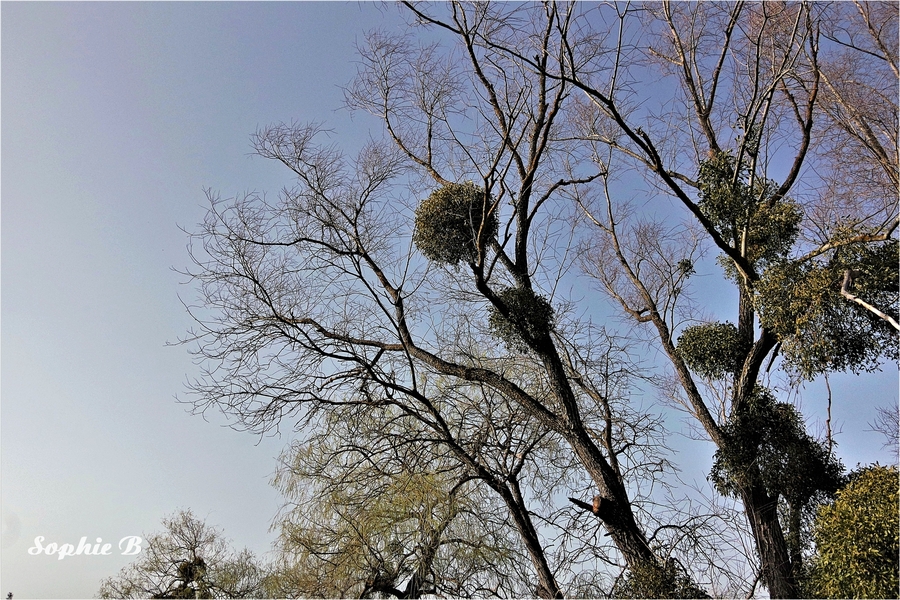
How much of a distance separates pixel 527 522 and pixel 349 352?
8.52ft

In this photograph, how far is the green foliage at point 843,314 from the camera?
5.50 metres

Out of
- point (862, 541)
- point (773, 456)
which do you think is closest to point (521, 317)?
point (773, 456)

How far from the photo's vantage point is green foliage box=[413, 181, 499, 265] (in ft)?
22.0

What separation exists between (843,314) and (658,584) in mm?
2922

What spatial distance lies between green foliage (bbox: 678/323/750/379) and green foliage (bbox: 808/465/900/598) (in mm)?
2352

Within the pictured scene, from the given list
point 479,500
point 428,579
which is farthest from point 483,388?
point 428,579

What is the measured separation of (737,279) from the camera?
7.72 metres

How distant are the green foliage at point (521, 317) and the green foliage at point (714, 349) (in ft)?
6.44

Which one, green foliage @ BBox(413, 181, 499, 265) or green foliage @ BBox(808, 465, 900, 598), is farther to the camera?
green foliage @ BBox(413, 181, 499, 265)

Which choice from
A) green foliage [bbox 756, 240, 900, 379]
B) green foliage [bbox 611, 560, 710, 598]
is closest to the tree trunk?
green foliage [bbox 611, 560, 710, 598]

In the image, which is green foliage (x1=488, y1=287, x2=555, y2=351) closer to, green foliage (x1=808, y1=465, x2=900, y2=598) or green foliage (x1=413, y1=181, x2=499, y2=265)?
green foliage (x1=413, y1=181, x2=499, y2=265)

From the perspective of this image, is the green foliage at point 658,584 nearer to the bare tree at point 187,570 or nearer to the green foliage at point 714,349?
the green foliage at point 714,349

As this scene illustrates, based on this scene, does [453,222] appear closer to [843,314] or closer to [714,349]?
[714,349]

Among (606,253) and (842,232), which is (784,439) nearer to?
(842,232)
